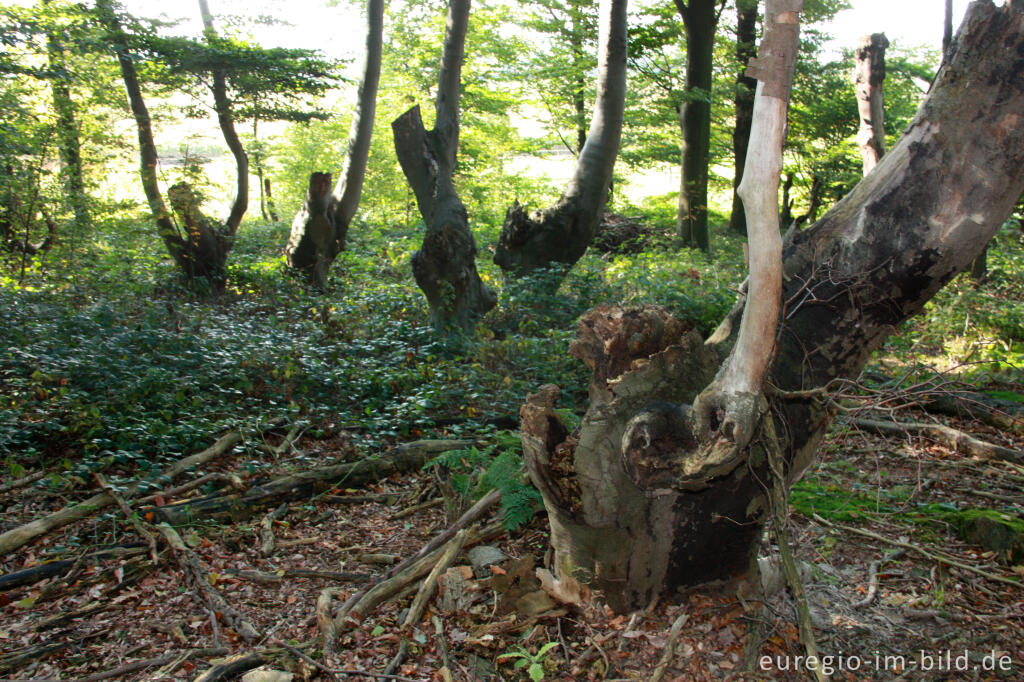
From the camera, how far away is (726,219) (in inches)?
886

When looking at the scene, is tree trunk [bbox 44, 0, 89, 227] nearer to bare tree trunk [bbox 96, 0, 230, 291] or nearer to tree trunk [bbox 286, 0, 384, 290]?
bare tree trunk [bbox 96, 0, 230, 291]

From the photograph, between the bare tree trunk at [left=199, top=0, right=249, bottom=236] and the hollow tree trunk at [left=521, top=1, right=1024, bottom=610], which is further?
the bare tree trunk at [left=199, top=0, right=249, bottom=236]

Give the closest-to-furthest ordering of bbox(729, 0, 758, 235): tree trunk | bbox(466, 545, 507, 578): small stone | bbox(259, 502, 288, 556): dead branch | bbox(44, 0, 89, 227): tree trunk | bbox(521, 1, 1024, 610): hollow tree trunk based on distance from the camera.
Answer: bbox(521, 1, 1024, 610): hollow tree trunk → bbox(466, 545, 507, 578): small stone → bbox(259, 502, 288, 556): dead branch → bbox(44, 0, 89, 227): tree trunk → bbox(729, 0, 758, 235): tree trunk

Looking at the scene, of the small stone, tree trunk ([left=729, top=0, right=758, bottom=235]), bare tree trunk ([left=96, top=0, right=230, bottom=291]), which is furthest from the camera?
tree trunk ([left=729, top=0, right=758, bottom=235])

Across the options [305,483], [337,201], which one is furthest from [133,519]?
[337,201]

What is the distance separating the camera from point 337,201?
1139 cm

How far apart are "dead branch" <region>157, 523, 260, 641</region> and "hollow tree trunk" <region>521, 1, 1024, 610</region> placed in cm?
168

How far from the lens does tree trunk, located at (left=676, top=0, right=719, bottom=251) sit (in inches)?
534

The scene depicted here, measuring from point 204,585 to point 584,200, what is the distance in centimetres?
692

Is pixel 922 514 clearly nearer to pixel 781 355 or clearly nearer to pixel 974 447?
pixel 974 447

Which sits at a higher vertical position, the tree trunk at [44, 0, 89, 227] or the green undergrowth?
the tree trunk at [44, 0, 89, 227]

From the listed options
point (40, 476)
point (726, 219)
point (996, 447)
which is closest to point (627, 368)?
point (996, 447)

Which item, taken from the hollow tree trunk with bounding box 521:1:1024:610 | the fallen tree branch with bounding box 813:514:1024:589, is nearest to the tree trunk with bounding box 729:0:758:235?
the fallen tree branch with bounding box 813:514:1024:589

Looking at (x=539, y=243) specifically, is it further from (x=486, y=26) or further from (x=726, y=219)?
(x=726, y=219)
